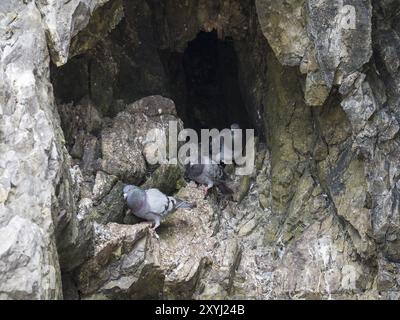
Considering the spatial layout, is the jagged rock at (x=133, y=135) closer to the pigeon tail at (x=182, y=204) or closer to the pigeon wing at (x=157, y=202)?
the pigeon wing at (x=157, y=202)

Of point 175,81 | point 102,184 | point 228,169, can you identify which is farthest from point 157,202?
point 175,81

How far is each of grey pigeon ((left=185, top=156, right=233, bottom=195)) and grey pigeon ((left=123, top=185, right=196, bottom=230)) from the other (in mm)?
970

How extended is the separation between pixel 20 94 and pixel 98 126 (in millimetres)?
2373

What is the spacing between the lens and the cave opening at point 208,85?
1032cm

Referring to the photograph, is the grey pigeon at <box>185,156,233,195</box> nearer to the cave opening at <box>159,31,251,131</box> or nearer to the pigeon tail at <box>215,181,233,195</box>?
the pigeon tail at <box>215,181,233,195</box>

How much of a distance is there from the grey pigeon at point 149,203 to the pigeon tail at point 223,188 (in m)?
1.13

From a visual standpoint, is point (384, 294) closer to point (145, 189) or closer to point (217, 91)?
point (145, 189)

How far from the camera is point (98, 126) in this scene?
7.98 metres

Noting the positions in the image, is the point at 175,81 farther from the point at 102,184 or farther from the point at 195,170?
the point at 102,184

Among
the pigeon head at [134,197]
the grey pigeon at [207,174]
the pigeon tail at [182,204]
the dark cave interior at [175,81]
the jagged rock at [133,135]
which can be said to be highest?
the dark cave interior at [175,81]

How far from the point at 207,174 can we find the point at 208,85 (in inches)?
119

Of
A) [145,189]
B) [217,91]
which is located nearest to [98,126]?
[145,189]

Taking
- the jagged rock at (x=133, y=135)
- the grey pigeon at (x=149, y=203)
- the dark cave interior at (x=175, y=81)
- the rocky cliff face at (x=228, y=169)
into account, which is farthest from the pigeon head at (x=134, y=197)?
the dark cave interior at (x=175, y=81)

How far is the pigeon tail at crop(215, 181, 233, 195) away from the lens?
8586 millimetres
